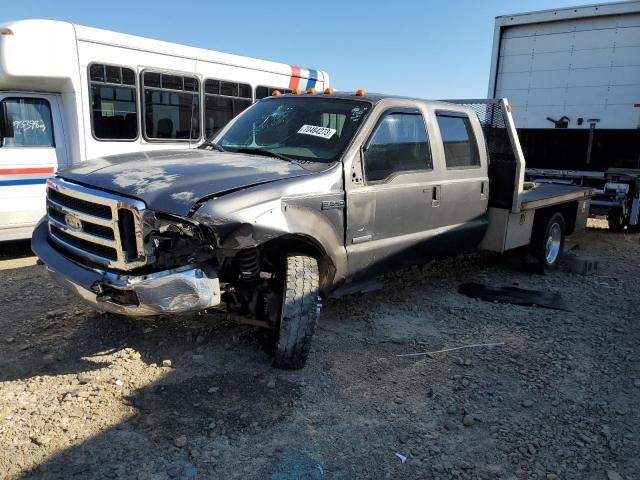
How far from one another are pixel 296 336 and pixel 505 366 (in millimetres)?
1612

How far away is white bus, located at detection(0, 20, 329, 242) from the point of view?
6.73 m

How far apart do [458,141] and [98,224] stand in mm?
3639

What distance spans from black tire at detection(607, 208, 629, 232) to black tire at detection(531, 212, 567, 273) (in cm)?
288

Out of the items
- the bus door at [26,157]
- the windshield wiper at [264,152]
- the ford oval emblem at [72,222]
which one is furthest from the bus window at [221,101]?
the ford oval emblem at [72,222]

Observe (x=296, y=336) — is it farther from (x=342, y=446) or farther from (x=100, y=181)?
(x=100, y=181)

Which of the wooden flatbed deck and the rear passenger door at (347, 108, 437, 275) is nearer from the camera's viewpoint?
the rear passenger door at (347, 108, 437, 275)

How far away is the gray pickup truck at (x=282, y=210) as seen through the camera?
3291 millimetres

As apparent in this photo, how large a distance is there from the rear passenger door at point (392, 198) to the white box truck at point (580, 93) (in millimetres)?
5793

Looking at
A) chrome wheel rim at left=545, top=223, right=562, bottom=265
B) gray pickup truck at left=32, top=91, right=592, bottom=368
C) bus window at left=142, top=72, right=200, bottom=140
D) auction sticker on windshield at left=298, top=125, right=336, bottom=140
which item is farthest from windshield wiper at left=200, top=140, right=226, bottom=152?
chrome wheel rim at left=545, top=223, right=562, bottom=265

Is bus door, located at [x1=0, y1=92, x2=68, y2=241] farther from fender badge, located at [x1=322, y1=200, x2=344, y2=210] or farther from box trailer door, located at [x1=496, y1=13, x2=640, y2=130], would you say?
box trailer door, located at [x1=496, y1=13, x2=640, y2=130]

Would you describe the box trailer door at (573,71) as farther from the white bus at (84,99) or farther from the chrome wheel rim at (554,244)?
the white bus at (84,99)

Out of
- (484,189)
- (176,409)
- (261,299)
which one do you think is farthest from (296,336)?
(484,189)

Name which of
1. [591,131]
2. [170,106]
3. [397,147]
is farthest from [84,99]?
[591,131]

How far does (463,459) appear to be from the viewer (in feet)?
9.45
